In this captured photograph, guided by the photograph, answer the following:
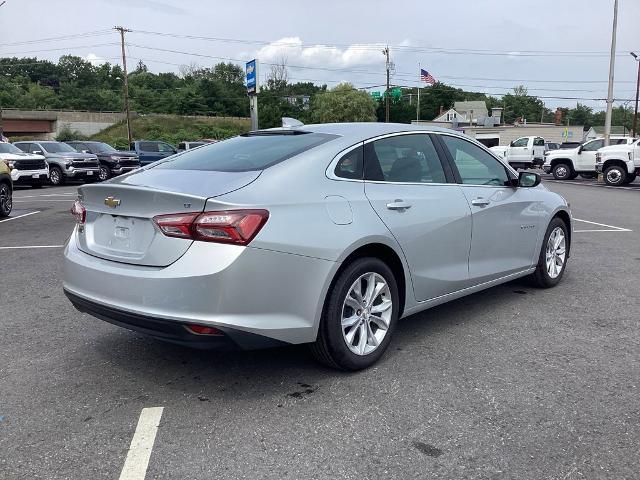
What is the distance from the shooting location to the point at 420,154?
4527 millimetres

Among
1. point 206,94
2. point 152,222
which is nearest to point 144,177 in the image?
point 152,222

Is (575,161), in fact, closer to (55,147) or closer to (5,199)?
(55,147)

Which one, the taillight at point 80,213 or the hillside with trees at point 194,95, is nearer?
the taillight at point 80,213

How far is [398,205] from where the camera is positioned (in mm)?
4023

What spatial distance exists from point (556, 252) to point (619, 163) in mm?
18269

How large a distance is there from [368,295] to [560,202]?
3.12 metres

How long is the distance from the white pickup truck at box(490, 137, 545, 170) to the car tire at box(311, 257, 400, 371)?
103ft

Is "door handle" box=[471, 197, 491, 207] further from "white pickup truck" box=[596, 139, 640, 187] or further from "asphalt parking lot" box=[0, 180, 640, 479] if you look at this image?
"white pickup truck" box=[596, 139, 640, 187]

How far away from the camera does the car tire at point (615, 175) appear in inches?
862

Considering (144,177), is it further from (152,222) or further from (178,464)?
(178,464)

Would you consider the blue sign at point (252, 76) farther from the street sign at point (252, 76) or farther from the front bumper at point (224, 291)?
the front bumper at point (224, 291)

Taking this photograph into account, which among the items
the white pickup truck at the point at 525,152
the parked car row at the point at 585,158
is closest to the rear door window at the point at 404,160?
the parked car row at the point at 585,158

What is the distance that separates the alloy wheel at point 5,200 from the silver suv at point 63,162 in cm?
1110

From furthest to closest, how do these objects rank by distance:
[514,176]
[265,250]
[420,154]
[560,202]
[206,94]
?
[206,94], [560,202], [514,176], [420,154], [265,250]
